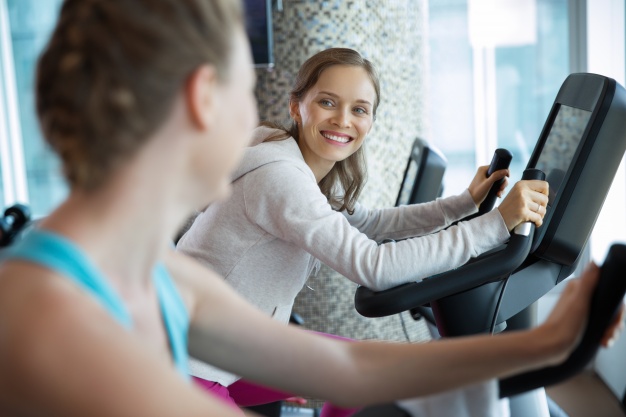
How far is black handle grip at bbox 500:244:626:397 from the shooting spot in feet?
2.95

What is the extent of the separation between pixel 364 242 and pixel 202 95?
933mm

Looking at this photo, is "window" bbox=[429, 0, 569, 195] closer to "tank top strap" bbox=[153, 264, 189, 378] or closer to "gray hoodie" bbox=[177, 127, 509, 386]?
"gray hoodie" bbox=[177, 127, 509, 386]

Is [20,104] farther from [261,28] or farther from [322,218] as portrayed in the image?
[322,218]

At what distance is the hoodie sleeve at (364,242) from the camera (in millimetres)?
1588

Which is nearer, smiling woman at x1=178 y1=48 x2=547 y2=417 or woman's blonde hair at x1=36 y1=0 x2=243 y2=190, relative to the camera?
woman's blonde hair at x1=36 y1=0 x2=243 y2=190

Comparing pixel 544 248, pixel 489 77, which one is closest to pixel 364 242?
pixel 544 248

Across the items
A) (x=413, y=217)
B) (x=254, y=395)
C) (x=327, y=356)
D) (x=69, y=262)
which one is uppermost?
(x=69, y=262)

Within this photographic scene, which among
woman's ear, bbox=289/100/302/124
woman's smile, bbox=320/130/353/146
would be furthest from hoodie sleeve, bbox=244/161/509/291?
woman's ear, bbox=289/100/302/124

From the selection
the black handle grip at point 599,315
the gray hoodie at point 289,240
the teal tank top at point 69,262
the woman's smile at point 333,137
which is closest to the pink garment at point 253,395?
the gray hoodie at point 289,240

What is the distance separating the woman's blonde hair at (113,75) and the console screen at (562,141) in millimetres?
1067

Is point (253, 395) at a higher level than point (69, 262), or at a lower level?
lower

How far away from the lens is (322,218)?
164 cm

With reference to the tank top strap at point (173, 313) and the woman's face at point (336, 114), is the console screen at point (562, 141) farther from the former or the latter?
the tank top strap at point (173, 313)

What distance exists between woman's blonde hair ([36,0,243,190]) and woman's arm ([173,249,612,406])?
0.31 metres
